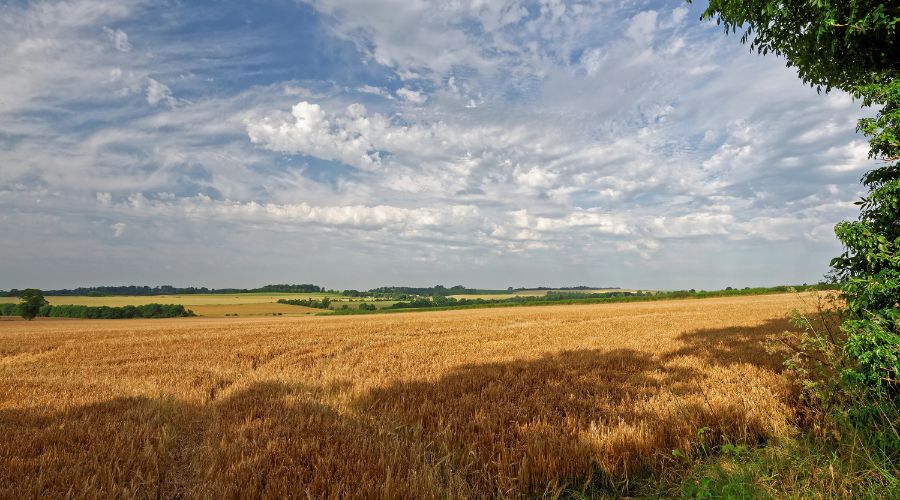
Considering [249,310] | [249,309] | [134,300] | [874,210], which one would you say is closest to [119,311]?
[134,300]

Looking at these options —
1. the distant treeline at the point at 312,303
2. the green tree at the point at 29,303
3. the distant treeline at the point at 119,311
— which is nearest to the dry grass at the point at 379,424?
the distant treeline at the point at 119,311

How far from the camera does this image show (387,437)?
5211 mm

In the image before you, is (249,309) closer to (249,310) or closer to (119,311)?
(249,310)

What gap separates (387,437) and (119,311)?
90.5 metres

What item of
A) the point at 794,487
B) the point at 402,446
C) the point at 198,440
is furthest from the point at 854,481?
the point at 198,440

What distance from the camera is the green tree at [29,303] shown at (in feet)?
211

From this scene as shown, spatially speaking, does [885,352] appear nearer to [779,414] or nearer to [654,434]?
[779,414]

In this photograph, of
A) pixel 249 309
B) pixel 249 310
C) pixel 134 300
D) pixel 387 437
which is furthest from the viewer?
pixel 134 300

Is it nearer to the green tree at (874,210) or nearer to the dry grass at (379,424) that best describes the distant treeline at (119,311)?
the dry grass at (379,424)

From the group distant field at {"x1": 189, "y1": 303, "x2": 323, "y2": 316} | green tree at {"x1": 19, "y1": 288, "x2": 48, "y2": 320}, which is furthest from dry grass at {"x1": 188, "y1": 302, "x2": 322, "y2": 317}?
green tree at {"x1": 19, "y1": 288, "x2": 48, "y2": 320}

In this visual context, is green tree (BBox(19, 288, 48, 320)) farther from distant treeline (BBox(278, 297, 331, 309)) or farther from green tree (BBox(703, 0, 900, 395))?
green tree (BBox(703, 0, 900, 395))

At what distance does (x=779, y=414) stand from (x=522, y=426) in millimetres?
3871

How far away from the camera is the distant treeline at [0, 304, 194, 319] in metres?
71.4

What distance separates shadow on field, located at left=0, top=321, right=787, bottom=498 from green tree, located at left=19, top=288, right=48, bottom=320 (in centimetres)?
8348
